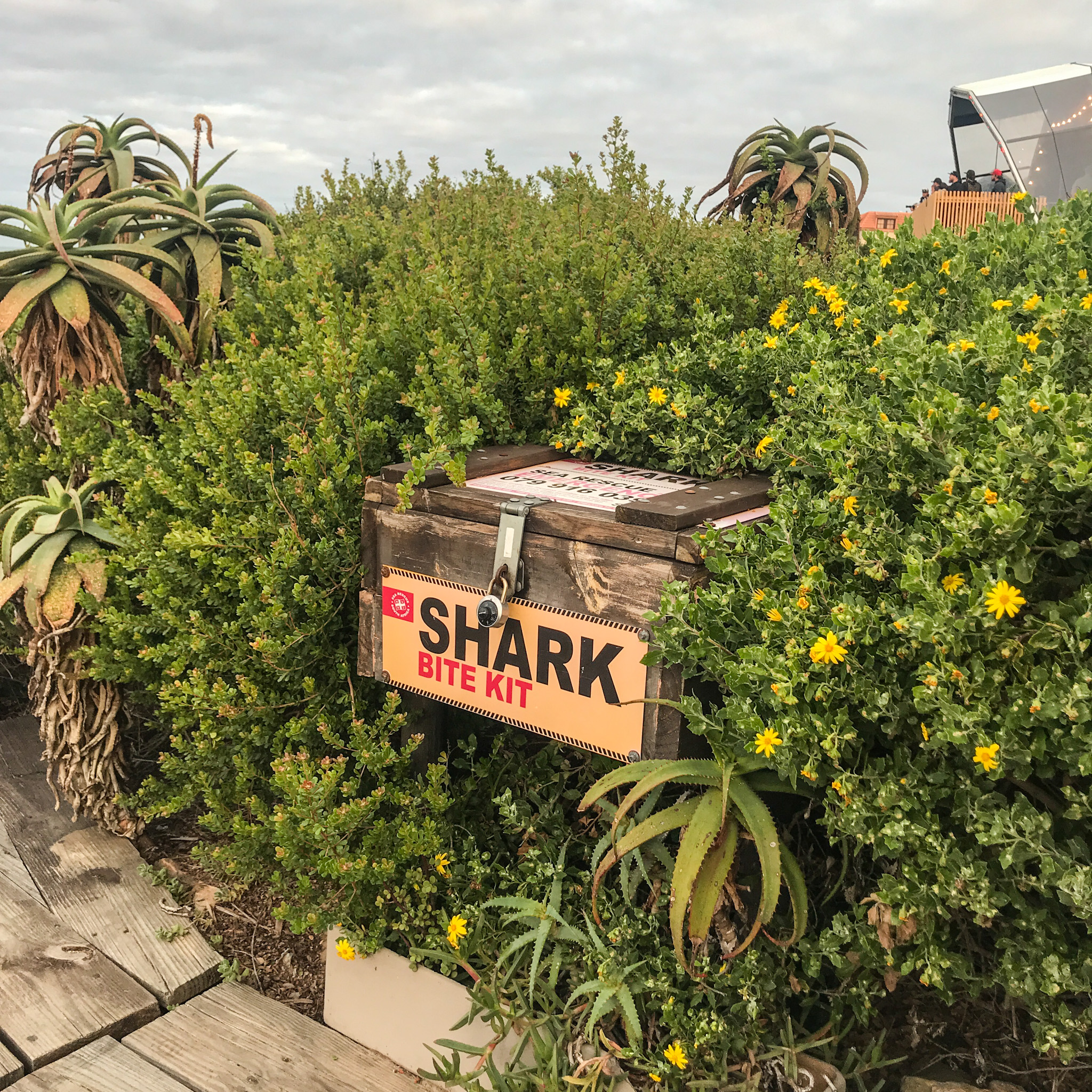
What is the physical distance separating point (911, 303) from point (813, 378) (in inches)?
22.9

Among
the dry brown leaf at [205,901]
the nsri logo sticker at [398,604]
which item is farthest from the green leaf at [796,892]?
the dry brown leaf at [205,901]

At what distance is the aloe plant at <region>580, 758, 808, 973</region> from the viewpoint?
61.1 inches

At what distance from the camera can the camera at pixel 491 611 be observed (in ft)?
5.95

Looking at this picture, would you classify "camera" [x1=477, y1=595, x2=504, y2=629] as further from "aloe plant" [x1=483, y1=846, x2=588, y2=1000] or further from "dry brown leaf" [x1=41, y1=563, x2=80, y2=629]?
"dry brown leaf" [x1=41, y1=563, x2=80, y2=629]

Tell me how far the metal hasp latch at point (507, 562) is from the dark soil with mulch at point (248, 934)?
1.27 metres

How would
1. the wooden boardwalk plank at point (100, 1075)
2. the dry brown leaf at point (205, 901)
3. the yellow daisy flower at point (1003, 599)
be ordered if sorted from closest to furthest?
1. the yellow daisy flower at point (1003, 599)
2. the wooden boardwalk plank at point (100, 1075)
3. the dry brown leaf at point (205, 901)

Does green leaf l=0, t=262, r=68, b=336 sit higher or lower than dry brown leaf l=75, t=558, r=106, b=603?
higher

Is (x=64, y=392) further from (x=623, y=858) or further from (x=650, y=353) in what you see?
(x=623, y=858)

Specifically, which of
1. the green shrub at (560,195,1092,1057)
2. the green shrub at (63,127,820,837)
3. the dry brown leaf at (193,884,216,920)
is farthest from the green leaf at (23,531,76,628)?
the green shrub at (560,195,1092,1057)

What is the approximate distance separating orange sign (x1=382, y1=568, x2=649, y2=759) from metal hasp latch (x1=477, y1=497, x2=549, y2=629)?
0.16 ft

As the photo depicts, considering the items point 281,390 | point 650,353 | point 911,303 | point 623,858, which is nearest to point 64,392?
point 281,390

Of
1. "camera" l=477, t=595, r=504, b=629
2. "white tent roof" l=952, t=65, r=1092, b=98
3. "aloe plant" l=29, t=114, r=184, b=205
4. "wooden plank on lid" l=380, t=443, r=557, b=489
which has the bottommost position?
"camera" l=477, t=595, r=504, b=629

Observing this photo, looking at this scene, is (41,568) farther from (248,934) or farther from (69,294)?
(248,934)

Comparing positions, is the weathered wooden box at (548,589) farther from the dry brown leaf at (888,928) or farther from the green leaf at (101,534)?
the green leaf at (101,534)
